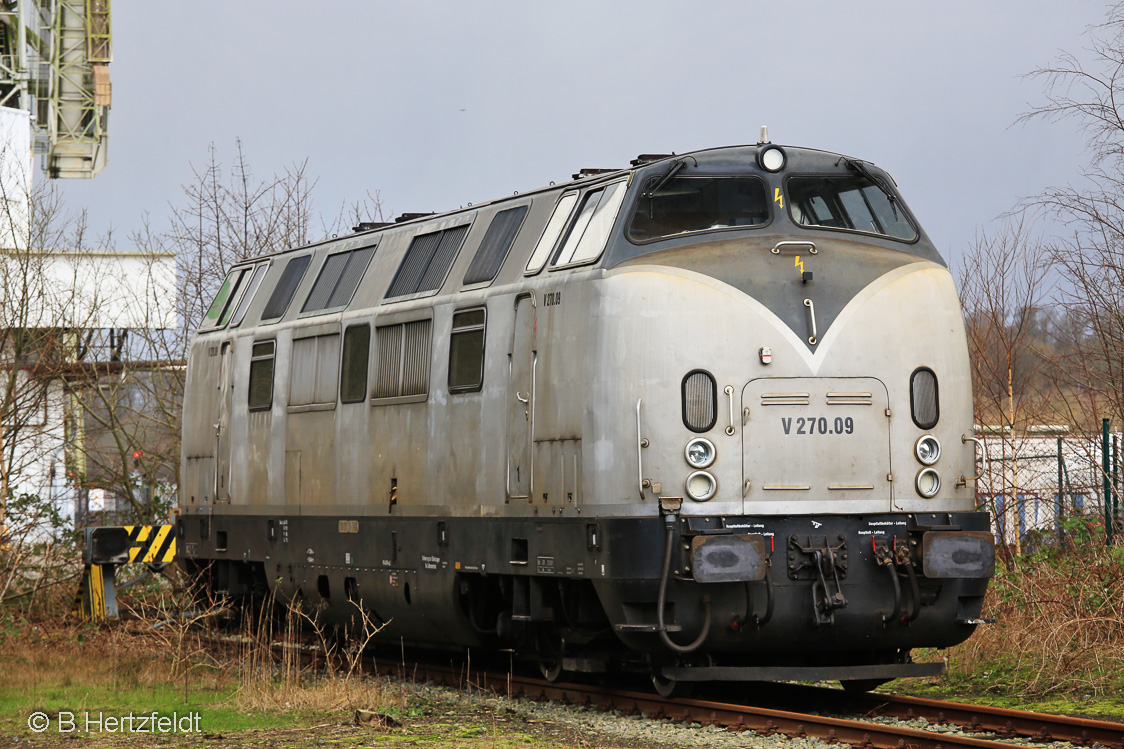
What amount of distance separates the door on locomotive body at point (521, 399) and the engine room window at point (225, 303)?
602cm

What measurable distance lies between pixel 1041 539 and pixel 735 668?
21.5ft

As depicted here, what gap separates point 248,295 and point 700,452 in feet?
24.9

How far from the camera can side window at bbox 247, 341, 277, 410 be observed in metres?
14.7

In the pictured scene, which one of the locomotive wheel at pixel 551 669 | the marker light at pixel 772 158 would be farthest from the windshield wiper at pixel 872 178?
the locomotive wheel at pixel 551 669

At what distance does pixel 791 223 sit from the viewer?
1072 centimetres

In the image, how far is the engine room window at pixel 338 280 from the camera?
45.6 feet

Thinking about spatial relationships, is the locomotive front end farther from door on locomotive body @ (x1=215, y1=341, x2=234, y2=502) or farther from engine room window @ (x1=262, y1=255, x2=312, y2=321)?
door on locomotive body @ (x1=215, y1=341, x2=234, y2=502)

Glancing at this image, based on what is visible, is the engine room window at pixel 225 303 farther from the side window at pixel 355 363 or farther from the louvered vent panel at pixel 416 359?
the louvered vent panel at pixel 416 359

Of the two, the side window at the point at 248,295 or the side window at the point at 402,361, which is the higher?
the side window at the point at 248,295

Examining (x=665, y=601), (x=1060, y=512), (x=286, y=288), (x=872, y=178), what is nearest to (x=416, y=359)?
(x=286, y=288)

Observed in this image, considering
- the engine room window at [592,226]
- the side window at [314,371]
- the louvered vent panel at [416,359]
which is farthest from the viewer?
the side window at [314,371]

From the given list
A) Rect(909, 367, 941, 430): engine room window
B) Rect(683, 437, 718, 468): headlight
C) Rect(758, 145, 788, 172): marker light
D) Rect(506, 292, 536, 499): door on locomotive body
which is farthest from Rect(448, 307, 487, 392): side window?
Rect(909, 367, 941, 430): engine room window

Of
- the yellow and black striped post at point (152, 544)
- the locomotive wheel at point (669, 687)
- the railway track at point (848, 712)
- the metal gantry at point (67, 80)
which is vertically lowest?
the railway track at point (848, 712)

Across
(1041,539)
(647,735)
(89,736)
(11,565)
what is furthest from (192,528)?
(1041,539)
